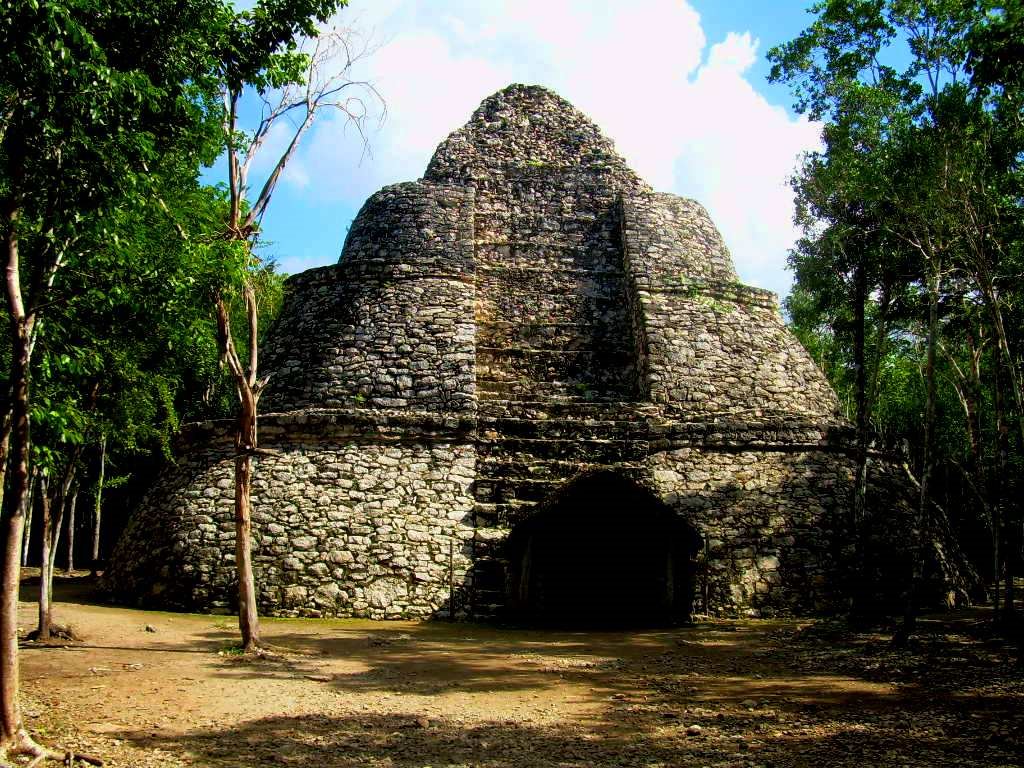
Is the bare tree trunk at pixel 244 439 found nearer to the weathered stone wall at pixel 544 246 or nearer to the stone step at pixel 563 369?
the weathered stone wall at pixel 544 246

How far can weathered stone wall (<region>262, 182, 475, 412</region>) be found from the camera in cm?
1458

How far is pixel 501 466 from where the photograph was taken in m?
13.5

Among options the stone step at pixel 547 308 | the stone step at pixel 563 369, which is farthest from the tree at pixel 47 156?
the stone step at pixel 547 308

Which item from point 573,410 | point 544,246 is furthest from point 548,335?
point 573,410

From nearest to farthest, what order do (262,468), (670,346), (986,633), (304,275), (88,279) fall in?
(88,279) < (986,633) < (262,468) < (670,346) < (304,275)

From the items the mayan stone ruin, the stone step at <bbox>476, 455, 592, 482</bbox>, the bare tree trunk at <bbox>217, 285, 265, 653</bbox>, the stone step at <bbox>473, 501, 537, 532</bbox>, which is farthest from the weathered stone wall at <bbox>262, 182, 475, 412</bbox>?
the bare tree trunk at <bbox>217, 285, 265, 653</bbox>

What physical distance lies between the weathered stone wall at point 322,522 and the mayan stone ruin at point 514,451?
0.03 m

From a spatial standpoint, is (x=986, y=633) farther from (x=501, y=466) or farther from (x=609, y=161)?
(x=609, y=161)

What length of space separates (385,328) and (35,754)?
36.4ft

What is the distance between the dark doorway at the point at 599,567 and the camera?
11.9 metres

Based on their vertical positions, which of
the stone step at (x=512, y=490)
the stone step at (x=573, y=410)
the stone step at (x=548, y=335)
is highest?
the stone step at (x=548, y=335)

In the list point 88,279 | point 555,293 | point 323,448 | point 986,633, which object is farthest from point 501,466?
point 88,279

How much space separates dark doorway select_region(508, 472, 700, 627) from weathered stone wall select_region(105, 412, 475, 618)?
46.1 inches

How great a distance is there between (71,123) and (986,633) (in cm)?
1193
